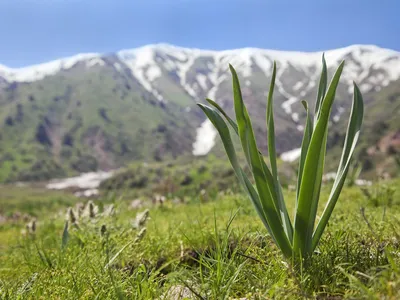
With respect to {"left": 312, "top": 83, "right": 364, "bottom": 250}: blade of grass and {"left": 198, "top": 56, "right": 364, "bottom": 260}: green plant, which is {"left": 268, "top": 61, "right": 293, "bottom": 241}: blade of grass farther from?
{"left": 312, "top": 83, "right": 364, "bottom": 250}: blade of grass

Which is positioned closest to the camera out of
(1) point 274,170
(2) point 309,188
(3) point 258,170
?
(2) point 309,188

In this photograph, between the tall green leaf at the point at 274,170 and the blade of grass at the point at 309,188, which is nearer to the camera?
the blade of grass at the point at 309,188

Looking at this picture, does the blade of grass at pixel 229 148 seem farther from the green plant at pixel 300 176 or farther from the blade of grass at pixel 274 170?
the blade of grass at pixel 274 170

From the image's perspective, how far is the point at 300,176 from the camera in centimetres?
229

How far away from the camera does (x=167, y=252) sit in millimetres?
3393

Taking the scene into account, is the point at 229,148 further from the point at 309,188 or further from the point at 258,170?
the point at 309,188

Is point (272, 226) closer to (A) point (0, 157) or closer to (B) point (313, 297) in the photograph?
(B) point (313, 297)

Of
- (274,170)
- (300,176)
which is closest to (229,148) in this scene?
(274,170)

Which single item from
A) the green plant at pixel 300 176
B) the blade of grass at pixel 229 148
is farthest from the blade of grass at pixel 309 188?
the blade of grass at pixel 229 148

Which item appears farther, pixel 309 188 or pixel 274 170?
pixel 274 170

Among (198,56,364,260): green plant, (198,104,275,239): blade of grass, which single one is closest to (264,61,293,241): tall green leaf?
(198,56,364,260): green plant

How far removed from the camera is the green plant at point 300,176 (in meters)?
2.12

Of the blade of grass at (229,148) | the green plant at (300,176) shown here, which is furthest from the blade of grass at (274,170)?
the blade of grass at (229,148)

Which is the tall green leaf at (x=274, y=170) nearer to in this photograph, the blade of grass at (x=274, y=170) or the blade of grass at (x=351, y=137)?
the blade of grass at (x=274, y=170)
